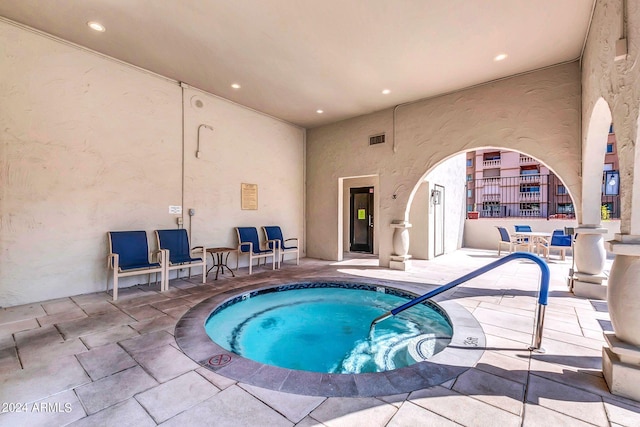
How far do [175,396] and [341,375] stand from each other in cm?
→ 107

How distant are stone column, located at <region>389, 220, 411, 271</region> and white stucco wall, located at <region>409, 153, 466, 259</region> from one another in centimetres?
116

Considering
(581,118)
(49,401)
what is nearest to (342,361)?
(49,401)

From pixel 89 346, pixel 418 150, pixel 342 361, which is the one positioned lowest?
pixel 342 361

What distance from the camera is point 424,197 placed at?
7.29 metres

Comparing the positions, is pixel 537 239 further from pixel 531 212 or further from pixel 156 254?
pixel 531 212

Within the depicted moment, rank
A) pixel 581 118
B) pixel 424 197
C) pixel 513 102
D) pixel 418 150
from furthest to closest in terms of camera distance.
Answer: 1. pixel 424 197
2. pixel 418 150
3. pixel 513 102
4. pixel 581 118

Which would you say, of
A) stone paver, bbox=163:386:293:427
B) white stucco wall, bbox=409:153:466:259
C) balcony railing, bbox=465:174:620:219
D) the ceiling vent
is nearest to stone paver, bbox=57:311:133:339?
stone paver, bbox=163:386:293:427

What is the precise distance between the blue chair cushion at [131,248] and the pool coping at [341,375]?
1.72 metres

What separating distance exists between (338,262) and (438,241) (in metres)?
3.20

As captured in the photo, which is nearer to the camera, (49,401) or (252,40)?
(49,401)

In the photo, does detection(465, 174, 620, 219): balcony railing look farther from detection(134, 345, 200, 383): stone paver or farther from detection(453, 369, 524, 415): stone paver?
detection(134, 345, 200, 383): stone paver

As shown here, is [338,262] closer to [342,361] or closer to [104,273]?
[342,361]

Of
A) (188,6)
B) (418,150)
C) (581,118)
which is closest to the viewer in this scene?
(188,6)

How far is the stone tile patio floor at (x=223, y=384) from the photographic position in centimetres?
152
